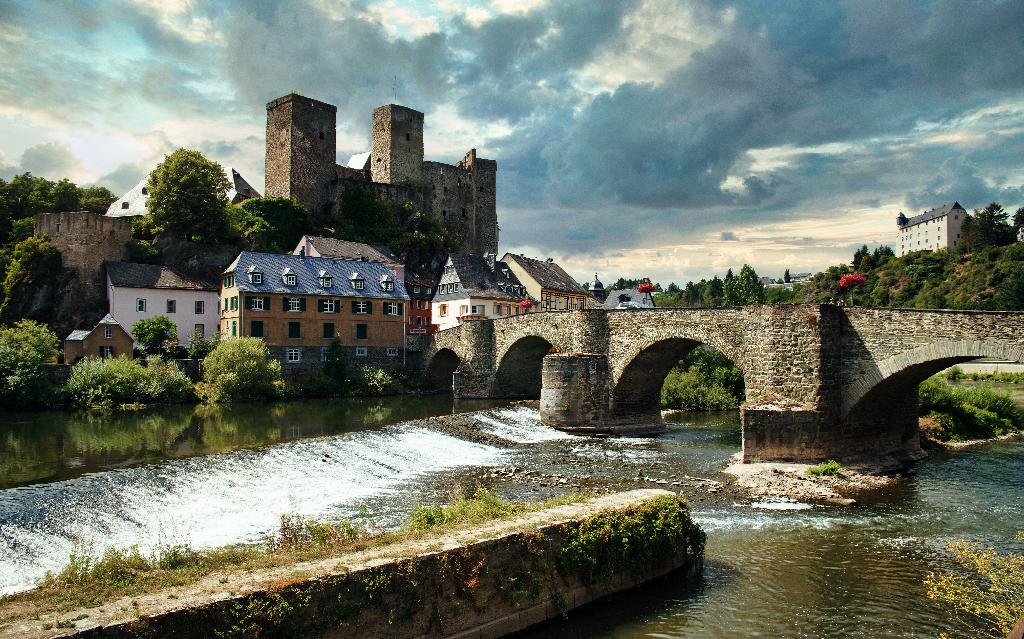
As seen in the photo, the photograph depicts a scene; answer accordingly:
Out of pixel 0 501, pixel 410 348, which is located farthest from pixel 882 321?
pixel 410 348

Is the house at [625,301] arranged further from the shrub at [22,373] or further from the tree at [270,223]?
the shrub at [22,373]

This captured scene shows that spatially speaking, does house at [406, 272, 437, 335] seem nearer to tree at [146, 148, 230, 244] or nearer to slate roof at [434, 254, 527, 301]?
slate roof at [434, 254, 527, 301]

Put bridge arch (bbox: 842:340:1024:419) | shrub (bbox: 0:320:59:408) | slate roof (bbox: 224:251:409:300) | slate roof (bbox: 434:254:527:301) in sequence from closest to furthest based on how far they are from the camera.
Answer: bridge arch (bbox: 842:340:1024:419) < shrub (bbox: 0:320:59:408) < slate roof (bbox: 224:251:409:300) < slate roof (bbox: 434:254:527:301)

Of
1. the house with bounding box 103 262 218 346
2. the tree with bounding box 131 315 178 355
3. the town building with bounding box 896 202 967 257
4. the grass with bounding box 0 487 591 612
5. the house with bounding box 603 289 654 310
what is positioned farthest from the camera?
the town building with bounding box 896 202 967 257

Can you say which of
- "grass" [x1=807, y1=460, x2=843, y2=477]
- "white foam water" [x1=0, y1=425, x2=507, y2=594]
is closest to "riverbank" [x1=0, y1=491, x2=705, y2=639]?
"white foam water" [x1=0, y1=425, x2=507, y2=594]

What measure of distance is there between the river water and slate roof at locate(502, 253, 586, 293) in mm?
38668

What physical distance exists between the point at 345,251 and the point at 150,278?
1565cm

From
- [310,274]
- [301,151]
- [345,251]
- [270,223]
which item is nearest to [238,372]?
[310,274]

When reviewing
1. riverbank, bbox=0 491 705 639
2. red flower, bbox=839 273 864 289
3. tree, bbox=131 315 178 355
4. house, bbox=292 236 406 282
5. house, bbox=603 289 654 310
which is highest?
house, bbox=292 236 406 282

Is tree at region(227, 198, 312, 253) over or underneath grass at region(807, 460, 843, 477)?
over

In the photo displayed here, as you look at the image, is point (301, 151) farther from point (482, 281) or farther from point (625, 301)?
point (625, 301)

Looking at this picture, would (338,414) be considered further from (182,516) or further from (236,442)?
(182,516)

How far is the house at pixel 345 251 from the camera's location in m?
58.4

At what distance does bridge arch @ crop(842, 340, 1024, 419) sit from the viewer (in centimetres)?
1803
